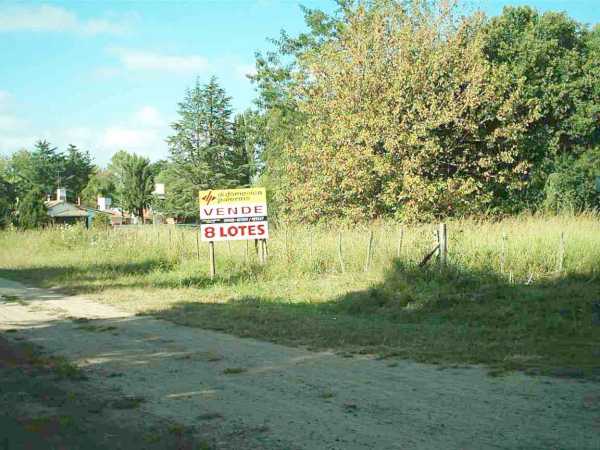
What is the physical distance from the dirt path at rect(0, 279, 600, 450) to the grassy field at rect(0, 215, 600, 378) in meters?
0.90

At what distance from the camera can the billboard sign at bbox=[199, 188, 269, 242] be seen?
1889 cm

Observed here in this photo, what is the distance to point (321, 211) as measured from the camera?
29.5m

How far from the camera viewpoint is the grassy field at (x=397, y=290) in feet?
30.3

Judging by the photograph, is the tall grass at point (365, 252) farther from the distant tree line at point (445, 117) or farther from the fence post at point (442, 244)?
the distant tree line at point (445, 117)

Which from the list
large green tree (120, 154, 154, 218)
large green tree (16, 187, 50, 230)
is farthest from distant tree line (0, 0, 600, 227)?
large green tree (120, 154, 154, 218)

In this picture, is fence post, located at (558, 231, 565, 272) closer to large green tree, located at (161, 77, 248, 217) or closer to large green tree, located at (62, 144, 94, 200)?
large green tree, located at (161, 77, 248, 217)

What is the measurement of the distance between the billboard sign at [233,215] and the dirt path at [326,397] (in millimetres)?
9155

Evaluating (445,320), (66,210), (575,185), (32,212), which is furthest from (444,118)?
(66,210)

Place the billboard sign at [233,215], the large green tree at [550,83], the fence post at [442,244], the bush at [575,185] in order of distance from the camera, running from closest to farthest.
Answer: the fence post at [442,244] < the billboard sign at [233,215] < the bush at [575,185] < the large green tree at [550,83]

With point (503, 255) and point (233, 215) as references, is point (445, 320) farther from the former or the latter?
point (233, 215)

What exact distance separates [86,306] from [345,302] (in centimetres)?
593

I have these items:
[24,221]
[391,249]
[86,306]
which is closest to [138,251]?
[86,306]

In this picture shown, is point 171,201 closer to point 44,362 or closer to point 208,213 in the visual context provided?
point 208,213

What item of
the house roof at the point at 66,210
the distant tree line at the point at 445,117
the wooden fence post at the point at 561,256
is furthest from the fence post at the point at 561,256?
the house roof at the point at 66,210
